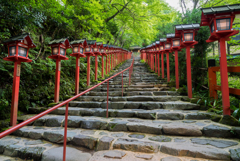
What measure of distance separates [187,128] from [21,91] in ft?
16.4

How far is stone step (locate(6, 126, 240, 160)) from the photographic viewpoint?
6.61 feet

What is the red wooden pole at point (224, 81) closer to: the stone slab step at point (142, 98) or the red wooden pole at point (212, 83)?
the red wooden pole at point (212, 83)

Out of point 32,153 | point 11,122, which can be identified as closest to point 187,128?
point 32,153

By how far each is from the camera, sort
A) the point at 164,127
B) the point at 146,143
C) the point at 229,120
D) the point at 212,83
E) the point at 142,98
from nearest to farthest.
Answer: the point at 146,143 → the point at 164,127 → the point at 229,120 → the point at 212,83 → the point at 142,98

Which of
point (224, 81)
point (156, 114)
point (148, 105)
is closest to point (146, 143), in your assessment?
point (156, 114)

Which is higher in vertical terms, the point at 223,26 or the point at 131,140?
the point at 223,26

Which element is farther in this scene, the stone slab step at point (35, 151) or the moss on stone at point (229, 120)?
the moss on stone at point (229, 120)

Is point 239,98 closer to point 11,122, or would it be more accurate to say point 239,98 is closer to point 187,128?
point 187,128

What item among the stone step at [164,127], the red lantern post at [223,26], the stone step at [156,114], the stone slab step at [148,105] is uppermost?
the red lantern post at [223,26]

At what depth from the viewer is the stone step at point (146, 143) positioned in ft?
6.61

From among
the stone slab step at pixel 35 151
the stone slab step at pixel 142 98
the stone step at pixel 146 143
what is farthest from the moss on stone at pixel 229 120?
the stone slab step at pixel 35 151

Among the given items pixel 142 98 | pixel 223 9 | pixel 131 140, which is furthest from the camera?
pixel 142 98

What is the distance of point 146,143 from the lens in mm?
2289

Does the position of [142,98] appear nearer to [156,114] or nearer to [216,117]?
[156,114]
